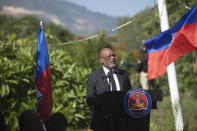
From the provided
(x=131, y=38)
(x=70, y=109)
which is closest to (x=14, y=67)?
(x=70, y=109)

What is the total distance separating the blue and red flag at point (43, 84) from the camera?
404 centimetres

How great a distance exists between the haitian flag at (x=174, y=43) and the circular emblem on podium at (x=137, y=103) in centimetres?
162

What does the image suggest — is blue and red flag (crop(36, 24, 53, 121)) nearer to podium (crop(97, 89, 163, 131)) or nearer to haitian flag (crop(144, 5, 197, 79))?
podium (crop(97, 89, 163, 131))

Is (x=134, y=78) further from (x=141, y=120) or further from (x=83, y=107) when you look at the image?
(x=141, y=120)

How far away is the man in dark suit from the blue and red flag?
60 cm

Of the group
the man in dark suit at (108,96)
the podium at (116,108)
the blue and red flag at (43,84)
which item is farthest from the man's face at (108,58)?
the blue and red flag at (43,84)

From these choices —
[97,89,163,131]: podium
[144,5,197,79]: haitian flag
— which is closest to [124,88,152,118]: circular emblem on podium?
[97,89,163,131]: podium

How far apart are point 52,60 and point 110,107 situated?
12.8 ft

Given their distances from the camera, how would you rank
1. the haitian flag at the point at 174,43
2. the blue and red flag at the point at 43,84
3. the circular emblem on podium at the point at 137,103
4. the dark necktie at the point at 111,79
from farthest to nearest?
the haitian flag at the point at 174,43 < the dark necktie at the point at 111,79 < the blue and red flag at the point at 43,84 < the circular emblem on podium at the point at 137,103

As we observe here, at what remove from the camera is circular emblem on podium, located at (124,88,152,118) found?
383 centimetres

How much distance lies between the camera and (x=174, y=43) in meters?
5.25

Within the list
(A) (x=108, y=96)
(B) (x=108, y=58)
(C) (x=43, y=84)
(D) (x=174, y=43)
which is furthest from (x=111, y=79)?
(D) (x=174, y=43)

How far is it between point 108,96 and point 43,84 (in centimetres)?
99

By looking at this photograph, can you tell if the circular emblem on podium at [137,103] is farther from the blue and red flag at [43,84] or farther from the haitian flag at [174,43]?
the haitian flag at [174,43]
